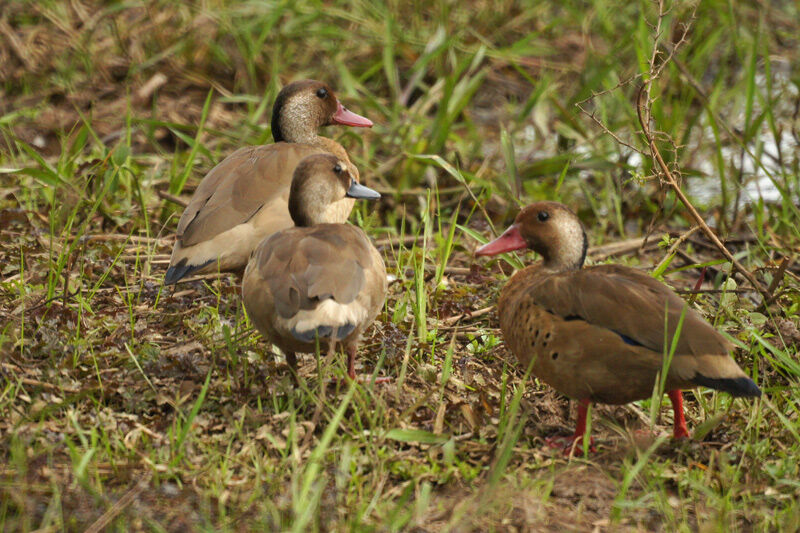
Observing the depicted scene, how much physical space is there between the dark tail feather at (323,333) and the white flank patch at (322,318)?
1 cm

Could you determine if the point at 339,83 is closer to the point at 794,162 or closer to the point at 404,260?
the point at 404,260

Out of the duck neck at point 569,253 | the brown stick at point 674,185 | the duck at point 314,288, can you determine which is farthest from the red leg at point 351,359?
the brown stick at point 674,185

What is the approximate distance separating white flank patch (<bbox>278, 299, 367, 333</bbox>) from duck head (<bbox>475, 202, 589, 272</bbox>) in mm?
905

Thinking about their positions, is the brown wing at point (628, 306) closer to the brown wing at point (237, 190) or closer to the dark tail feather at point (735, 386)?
the dark tail feather at point (735, 386)

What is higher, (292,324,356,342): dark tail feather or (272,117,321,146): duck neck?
(272,117,321,146): duck neck

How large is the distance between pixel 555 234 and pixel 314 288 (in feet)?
3.42

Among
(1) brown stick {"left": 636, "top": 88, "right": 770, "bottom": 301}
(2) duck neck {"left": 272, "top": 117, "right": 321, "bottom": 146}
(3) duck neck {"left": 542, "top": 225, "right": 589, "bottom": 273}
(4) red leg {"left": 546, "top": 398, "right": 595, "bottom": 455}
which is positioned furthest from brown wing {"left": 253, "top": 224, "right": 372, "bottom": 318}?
(2) duck neck {"left": 272, "top": 117, "right": 321, "bottom": 146}

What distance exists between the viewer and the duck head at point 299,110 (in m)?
5.93

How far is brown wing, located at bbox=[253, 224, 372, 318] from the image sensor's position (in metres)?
3.74

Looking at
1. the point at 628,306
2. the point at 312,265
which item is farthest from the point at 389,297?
the point at 628,306

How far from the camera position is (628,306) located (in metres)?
3.65

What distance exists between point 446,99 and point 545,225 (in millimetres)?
2287

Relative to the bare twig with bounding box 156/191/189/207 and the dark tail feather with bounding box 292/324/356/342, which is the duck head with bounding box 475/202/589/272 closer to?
the dark tail feather with bounding box 292/324/356/342

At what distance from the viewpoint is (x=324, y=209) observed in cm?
455
